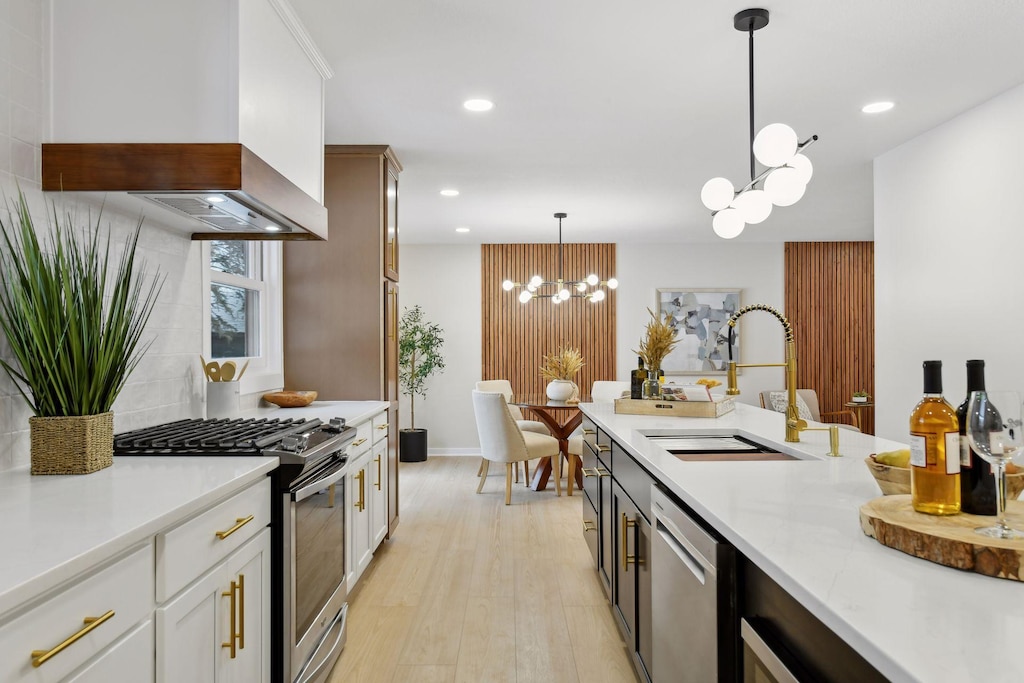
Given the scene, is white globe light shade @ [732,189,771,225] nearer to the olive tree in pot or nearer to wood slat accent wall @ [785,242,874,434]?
the olive tree in pot

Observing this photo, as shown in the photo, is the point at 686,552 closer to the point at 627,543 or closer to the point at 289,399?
the point at 627,543

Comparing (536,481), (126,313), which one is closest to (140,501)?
(126,313)

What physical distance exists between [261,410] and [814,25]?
305 cm

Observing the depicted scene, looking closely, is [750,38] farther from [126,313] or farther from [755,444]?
[126,313]

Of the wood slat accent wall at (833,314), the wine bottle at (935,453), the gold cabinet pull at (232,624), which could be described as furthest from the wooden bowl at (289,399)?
the wood slat accent wall at (833,314)

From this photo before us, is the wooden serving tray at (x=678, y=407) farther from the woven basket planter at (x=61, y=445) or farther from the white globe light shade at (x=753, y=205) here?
the woven basket planter at (x=61, y=445)

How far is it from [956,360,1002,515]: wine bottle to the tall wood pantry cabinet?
10.2ft

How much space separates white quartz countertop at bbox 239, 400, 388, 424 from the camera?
10.3 ft

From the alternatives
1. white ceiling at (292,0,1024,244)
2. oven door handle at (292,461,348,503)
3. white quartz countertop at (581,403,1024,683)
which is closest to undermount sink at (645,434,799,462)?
white quartz countertop at (581,403,1024,683)

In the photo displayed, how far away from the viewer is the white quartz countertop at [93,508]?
101cm

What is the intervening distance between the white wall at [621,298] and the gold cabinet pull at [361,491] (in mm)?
4503

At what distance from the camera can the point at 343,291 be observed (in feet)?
12.8

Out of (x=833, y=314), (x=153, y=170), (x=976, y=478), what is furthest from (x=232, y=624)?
(x=833, y=314)

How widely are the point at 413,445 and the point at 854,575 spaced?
6.53 meters
